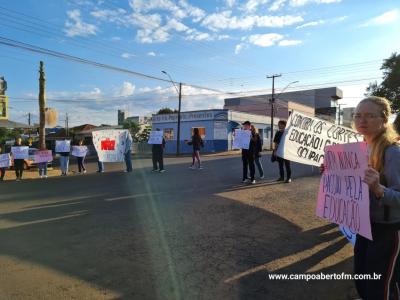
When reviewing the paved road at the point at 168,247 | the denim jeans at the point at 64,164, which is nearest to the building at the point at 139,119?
the denim jeans at the point at 64,164

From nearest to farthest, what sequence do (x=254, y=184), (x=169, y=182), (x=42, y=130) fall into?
(x=254, y=184), (x=169, y=182), (x=42, y=130)

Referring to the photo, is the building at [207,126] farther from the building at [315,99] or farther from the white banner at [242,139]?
the building at [315,99]

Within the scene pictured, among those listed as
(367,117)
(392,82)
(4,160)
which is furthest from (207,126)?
(367,117)

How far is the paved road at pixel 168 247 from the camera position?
4.02 meters

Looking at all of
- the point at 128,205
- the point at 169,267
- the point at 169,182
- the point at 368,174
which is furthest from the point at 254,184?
the point at 368,174

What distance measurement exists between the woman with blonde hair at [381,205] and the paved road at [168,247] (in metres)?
1.26

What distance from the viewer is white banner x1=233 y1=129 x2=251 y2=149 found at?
38.8 ft

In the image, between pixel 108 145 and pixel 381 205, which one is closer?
pixel 381 205

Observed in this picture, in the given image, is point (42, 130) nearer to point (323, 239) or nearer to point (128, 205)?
point (128, 205)

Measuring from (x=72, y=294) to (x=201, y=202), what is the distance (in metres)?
4.66

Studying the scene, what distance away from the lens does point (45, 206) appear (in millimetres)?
8531

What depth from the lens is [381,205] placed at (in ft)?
8.89

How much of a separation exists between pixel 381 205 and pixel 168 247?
333 cm

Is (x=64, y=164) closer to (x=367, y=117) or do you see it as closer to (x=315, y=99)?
(x=367, y=117)
